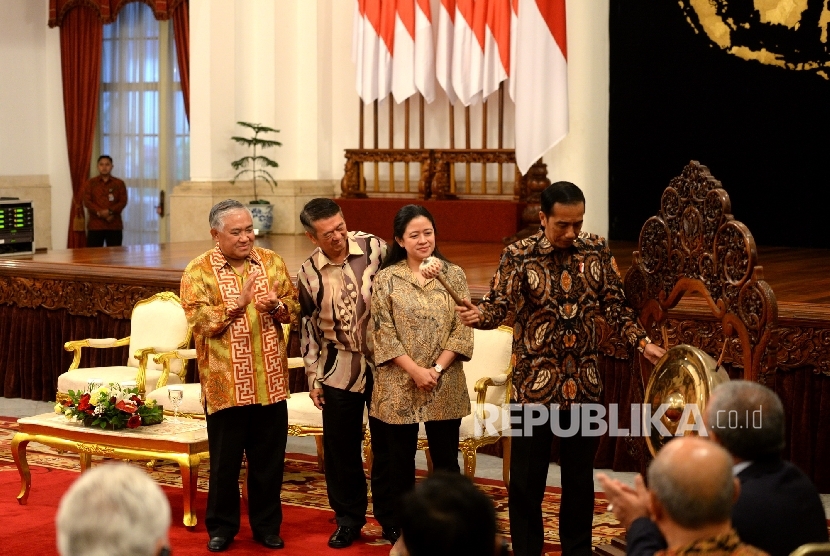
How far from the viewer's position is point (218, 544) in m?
4.43

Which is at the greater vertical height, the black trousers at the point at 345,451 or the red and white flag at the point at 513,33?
the red and white flag at the point at 513,33

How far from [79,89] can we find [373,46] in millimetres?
3530

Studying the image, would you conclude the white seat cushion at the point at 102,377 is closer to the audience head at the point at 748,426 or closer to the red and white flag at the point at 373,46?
the audience head at the point at 748,426

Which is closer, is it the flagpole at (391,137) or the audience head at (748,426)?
the audience head at (748,426)

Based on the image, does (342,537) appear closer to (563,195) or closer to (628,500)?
(563,195)

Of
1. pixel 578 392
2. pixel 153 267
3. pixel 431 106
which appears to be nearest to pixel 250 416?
pixel 578 392

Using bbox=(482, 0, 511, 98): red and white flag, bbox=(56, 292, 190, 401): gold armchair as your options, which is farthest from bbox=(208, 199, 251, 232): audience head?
bbox=(482, 0, 511, 98): red and white flag

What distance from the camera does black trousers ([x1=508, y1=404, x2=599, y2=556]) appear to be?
12.7ft

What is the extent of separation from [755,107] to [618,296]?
6053mm

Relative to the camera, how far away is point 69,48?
1223 centimetres

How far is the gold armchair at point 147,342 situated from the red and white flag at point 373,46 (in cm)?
457

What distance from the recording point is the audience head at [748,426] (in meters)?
2.47

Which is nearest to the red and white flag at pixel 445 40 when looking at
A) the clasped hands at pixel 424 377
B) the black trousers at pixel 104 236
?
the black trousers at pixel 104 236

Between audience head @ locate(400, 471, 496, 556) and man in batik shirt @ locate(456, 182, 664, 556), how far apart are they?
178 cm
